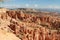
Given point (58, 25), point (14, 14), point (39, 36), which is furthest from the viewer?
point (58, 25)

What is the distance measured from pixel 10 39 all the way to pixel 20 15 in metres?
53.5

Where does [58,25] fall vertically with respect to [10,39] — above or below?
below

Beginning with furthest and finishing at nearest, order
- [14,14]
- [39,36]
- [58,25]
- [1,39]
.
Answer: [58,25]
[14,14]
[39,36]
[1,39]

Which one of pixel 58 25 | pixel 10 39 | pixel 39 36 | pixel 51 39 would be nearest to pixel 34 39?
pixel 39 36

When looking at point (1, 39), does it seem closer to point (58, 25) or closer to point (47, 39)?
point (47, 39)

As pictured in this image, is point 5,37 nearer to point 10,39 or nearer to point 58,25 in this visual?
point 10,39

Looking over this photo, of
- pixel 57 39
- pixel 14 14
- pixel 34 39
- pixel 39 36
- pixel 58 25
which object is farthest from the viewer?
pixel 58 25

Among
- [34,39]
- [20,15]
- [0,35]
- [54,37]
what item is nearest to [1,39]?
[0,35]

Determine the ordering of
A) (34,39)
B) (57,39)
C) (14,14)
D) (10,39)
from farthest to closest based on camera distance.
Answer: (14,14), (57,39), (34,39), (10,39)

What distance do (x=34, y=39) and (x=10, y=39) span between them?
18.1 m

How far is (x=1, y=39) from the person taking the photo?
1912 cm

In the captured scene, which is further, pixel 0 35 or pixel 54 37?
pixel 54 37

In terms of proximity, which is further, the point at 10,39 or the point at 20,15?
the point at 20,15

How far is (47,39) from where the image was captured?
140 feet
